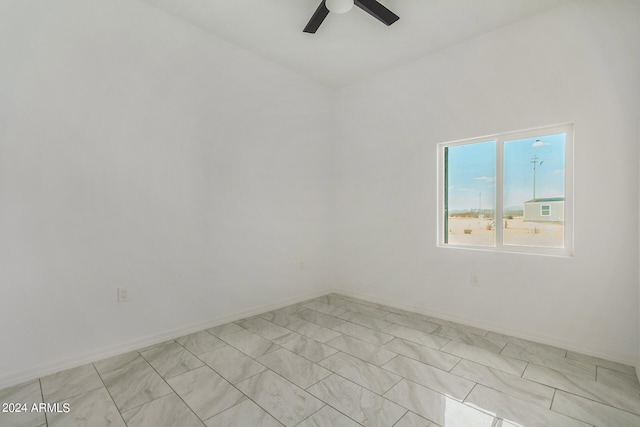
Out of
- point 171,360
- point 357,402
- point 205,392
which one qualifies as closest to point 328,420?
point 357,402

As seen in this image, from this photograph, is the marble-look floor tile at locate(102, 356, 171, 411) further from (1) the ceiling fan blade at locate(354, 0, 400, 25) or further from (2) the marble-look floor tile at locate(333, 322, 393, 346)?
(1) the ceiling fan blade at locate(354, 0, 400, 25)

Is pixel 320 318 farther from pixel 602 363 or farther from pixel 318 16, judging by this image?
pixel 318 16

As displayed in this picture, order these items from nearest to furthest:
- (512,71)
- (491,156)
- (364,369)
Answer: (364,369) < (512,71) < (491,156)

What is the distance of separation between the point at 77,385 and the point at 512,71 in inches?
164

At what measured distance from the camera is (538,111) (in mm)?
2697

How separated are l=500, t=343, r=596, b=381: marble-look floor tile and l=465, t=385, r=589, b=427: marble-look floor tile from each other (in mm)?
623

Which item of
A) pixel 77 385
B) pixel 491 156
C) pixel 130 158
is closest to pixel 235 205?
pixel 130 158

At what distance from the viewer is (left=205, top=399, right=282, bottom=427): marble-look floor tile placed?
5.48 feet

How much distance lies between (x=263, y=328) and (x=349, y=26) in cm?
297

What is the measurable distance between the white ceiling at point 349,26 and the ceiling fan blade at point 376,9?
22 cm

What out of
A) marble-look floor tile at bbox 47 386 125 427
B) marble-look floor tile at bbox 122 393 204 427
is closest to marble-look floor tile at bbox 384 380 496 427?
marble-look floor tile at bbox 122 393 204 427

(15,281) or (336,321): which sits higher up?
(15,281)

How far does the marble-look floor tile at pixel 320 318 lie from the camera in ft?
10.3

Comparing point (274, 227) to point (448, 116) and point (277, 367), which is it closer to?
point (277, 367)
